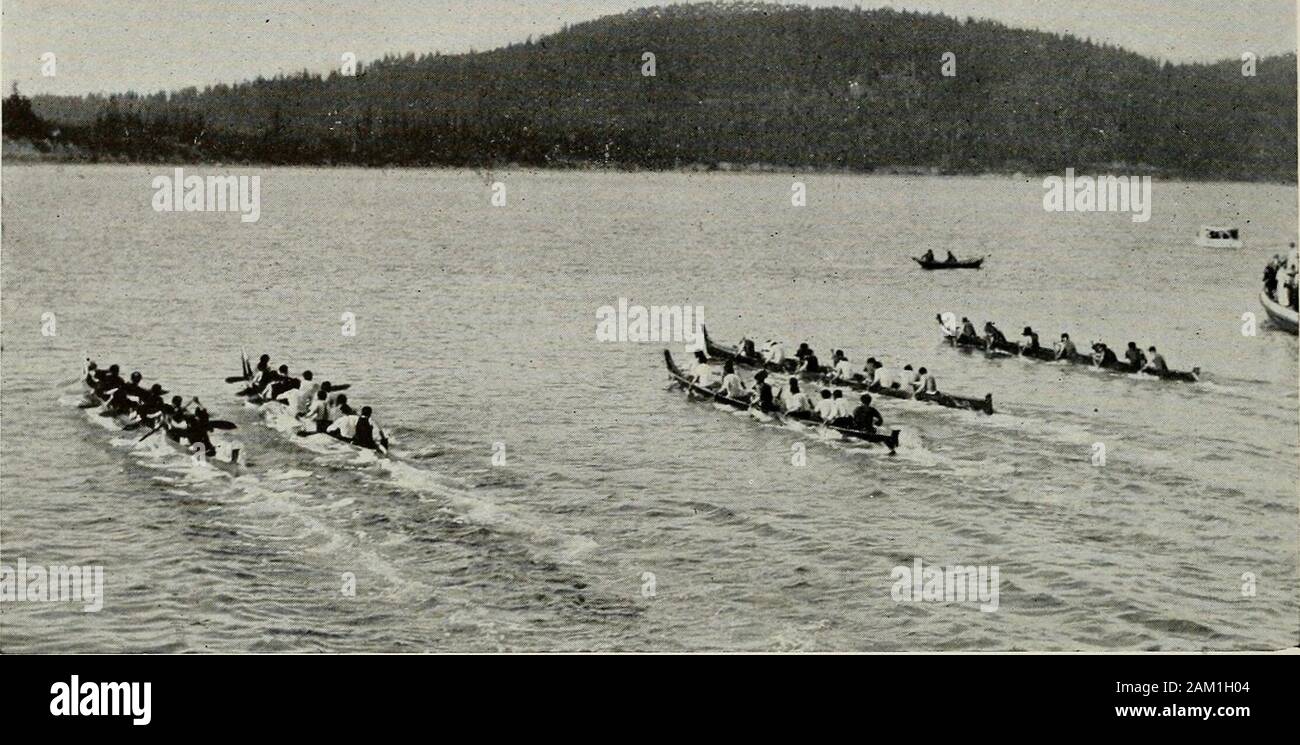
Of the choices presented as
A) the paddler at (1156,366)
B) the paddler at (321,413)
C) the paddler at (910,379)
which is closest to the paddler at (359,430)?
the paddler at (321,413)

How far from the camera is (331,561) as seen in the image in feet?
68.0

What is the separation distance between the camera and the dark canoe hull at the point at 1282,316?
40.0 metres

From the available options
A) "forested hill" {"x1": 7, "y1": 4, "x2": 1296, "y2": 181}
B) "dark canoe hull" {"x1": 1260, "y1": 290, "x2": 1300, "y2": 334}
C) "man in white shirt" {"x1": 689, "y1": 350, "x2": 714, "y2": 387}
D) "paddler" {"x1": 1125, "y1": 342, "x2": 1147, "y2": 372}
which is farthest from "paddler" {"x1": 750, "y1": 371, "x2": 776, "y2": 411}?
"dark canoe hull" {"x1": 1260, "y1": 290, "x2": 1300, "y2": 334}

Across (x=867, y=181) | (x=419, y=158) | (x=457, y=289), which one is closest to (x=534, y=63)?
(x=457, y=289)

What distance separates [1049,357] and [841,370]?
7992mm

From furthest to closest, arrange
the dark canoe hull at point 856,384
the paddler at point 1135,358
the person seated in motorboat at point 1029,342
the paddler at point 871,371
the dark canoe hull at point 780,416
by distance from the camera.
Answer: the person seated in motorboat at point 1029,342
the paddler at point 1135,358
the paddler at point 871,371
the dark canoe hull at point 856,384
the dark canoe hull at point 780,416

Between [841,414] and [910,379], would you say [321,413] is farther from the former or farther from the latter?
[910,379]

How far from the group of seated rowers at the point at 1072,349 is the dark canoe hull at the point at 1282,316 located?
6.24 meters

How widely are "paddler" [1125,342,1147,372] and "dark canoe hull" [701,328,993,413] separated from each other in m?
5.78

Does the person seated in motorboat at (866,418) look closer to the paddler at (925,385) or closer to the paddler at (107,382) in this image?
the paddler at (925,385)

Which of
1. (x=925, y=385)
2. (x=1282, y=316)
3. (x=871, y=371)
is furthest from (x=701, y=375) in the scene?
(x=1282, y=316)

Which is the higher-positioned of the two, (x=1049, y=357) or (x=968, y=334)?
(x=968, y=334)

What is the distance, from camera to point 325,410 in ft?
90.7
